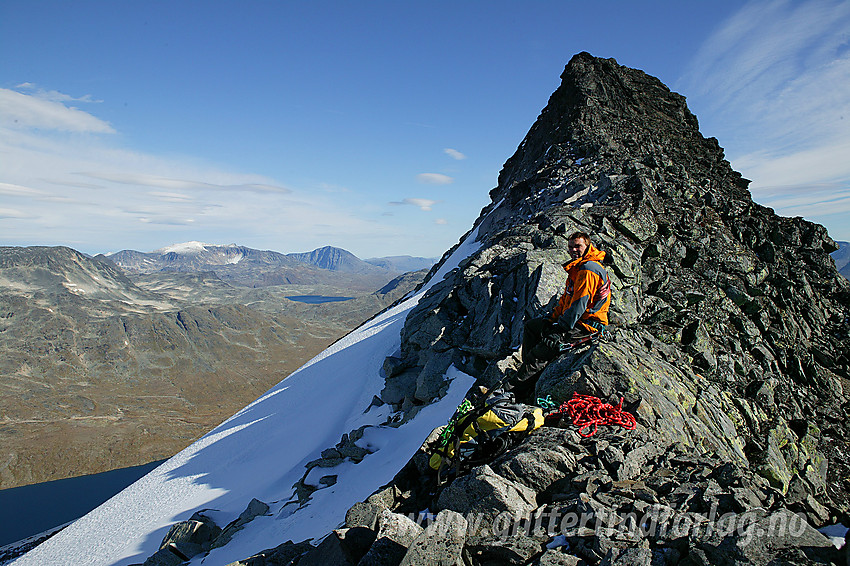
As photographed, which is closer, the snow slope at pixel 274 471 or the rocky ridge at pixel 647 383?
the rocky ridge at pixel 647 383

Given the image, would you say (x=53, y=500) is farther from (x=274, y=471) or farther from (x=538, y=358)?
(x=538, y=358)

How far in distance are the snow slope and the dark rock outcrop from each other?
2.48 m

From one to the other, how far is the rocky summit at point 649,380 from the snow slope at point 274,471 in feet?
9.06

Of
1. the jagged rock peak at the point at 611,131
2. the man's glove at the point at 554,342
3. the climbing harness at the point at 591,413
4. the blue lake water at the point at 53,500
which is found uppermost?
the jagged rock peak at the point at 611,131

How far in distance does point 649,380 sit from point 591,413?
223cm

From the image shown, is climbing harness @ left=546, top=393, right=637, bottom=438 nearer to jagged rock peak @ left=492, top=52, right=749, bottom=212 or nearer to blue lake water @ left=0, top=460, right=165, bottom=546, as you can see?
jagged rock peak @ left=492, top=52, right=749, bottom=212

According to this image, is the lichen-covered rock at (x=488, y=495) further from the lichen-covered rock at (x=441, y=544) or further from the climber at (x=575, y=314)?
the climber at (x=575, y=314)

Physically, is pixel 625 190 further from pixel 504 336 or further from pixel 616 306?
pixel 504 336


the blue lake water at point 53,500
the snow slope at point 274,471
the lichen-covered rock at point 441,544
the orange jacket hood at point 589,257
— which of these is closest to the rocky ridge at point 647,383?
the lichen-covered rock at point 441,544

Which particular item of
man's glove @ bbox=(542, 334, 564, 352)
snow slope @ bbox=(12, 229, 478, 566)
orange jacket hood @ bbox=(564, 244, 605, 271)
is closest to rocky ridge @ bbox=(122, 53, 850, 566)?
man's glove @ bbox=(542, 334, 564, 352)

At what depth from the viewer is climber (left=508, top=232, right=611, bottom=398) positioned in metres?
9.04

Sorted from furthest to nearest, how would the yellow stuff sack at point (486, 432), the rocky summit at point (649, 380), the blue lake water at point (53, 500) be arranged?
the blue lake water at point (53, 500) → the yellow stuff sack at point (486, 432) → the rocky summit at point (649, 380)

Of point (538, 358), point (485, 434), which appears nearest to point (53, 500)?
point (538, 358)

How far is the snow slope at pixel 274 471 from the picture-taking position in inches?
507
